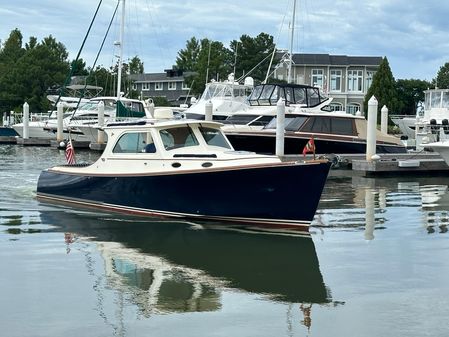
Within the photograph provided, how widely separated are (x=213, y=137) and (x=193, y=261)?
12.7 ft

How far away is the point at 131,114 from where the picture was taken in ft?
116

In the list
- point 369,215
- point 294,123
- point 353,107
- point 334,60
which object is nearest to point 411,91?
point 353,107

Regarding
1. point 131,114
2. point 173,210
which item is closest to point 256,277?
point 173,210

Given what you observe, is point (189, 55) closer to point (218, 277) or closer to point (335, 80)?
point (335, 80)

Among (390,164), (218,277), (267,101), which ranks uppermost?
(267,101)

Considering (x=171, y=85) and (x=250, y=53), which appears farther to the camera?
(x=171, y=85)

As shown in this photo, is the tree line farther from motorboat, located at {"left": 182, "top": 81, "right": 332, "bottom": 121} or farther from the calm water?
the calm water

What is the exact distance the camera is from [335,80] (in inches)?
2879

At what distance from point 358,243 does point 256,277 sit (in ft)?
9.68

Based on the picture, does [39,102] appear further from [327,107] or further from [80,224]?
[80,224]

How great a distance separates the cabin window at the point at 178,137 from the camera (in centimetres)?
1312

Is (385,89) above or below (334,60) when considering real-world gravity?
below

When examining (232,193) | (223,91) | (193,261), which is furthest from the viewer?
(223,91)

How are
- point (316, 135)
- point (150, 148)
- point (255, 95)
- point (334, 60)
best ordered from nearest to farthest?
1. point (150, 148)
2. point (316, 135)
3. point (255, 95)
4. point (334, 60)
